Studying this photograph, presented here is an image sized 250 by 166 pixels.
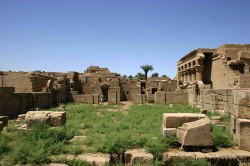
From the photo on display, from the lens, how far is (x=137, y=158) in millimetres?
5570

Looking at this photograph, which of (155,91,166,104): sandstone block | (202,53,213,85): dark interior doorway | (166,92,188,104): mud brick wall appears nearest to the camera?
(166,92,188,104): mud brick wall

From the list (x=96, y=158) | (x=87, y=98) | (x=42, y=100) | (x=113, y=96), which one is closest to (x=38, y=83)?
(x=42, y=100)

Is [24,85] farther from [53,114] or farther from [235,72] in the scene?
[235,72]

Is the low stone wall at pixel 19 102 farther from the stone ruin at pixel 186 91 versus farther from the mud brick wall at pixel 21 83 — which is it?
the mud brick wall at pixel 21 83

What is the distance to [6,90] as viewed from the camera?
1222cm

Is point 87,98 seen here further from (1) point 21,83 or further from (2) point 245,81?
(2) point 245,81

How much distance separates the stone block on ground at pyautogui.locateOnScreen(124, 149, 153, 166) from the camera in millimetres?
5539

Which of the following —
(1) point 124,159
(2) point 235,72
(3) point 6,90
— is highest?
(2) point 235,72

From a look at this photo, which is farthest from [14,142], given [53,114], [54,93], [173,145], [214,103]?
[54,93]

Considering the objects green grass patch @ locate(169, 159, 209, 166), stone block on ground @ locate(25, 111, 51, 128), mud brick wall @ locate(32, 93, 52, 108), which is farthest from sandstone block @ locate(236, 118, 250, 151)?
mud brick wall @ locate(32, 93, 52, 108)

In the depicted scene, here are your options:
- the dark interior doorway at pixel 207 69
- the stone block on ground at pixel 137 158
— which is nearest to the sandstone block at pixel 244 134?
the stone block on ground at pixel 137 158

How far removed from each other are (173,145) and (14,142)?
4.55 meters

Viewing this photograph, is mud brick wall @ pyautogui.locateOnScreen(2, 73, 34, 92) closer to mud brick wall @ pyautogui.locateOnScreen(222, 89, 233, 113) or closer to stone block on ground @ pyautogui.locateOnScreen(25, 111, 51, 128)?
stone block on ground @ pyautogui.locateOnScreen(25, 111, 51, 128)

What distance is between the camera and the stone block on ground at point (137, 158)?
5.54 m
